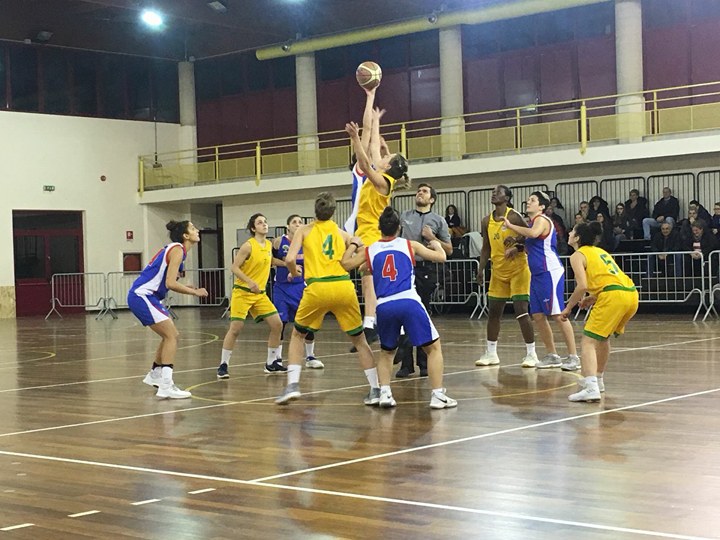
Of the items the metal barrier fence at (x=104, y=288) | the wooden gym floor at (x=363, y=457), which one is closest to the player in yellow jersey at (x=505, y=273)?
the wooden gym floor at (x=363, y=457)

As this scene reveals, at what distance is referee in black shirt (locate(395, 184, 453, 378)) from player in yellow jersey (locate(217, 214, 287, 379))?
1491 mm

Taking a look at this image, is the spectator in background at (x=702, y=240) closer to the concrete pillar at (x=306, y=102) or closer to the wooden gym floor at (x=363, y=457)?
the wooden gym floor at (x=363, y=457)

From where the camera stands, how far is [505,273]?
38.7 ft

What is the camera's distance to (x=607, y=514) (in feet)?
16.3

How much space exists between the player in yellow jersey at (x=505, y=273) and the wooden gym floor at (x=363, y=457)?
494 millimetres

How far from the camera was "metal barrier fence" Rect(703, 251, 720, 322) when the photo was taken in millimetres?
19672

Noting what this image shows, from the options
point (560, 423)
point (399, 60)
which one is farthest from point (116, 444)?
point (399, 60)

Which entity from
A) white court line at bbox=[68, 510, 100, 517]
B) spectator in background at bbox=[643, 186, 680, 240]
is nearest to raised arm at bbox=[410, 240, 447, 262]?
white court line at bbox=[68, 510, 100, 517]

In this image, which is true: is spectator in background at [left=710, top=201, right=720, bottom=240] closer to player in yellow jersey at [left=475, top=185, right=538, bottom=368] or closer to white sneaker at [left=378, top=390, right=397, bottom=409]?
player in yellow jersey at [left=475, top=185, right=538, bottom=368]

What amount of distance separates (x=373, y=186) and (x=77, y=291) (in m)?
24.3

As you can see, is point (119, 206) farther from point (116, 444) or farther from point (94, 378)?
point (116, 444)

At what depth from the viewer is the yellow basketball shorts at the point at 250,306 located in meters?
11.8

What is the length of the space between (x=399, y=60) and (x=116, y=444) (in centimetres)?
2461

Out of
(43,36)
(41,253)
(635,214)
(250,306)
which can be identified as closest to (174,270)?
(250,306)
